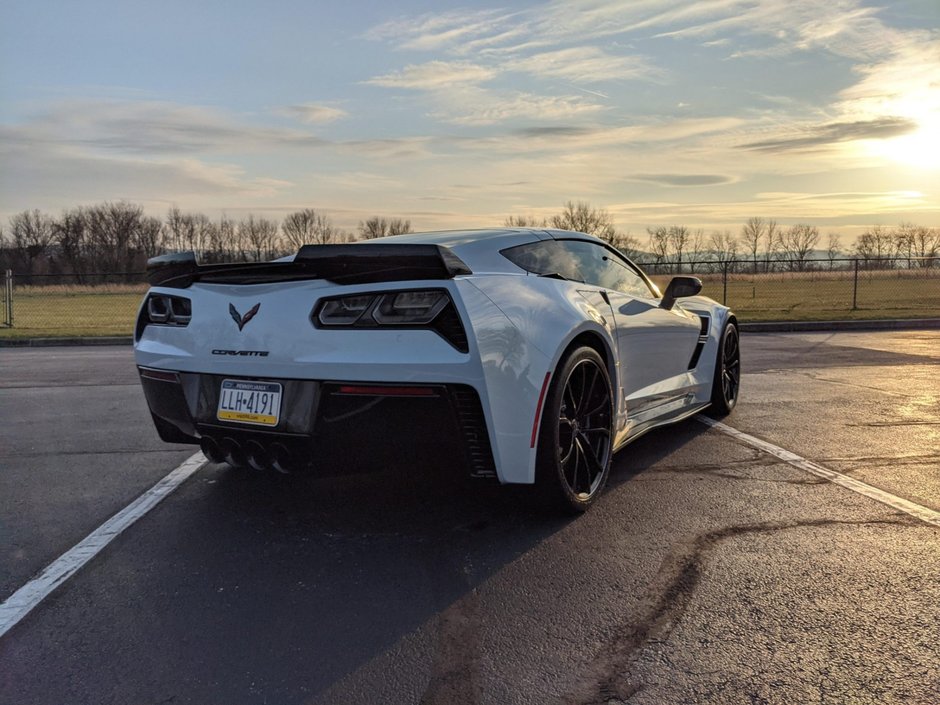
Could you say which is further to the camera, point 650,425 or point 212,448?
point 650,425

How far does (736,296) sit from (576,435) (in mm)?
29136

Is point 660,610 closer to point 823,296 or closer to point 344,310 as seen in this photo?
point 344,310

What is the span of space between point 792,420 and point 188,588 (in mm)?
4769

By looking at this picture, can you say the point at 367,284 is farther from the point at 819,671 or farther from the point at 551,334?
the point at 819,671

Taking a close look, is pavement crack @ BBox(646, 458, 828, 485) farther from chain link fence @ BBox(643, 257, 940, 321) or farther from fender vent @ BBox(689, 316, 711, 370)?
chain link fence @ BBox(643, 257, 940, 321)

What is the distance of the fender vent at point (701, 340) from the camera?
18.4 ft

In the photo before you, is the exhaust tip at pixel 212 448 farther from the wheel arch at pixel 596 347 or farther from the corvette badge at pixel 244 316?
the wheel arch at pixel 596 347

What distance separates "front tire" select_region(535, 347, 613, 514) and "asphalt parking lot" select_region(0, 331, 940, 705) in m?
0.15

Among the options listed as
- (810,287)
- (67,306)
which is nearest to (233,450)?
(67,306)

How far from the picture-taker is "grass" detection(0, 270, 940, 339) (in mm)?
17969

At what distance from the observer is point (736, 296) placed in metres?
31.0

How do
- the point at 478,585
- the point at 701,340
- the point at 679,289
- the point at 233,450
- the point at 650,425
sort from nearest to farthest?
the point at 478,585 < the point at 233,450 < the point at 650,425 < the point at 679,289 < the point at 701,340

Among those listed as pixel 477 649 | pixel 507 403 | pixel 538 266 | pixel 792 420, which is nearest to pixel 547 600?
pixel 477 649

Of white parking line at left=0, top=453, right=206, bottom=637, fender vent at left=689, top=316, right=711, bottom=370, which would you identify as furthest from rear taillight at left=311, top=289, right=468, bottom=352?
fender vent at left=689, top=316, right=711, bottom=370
